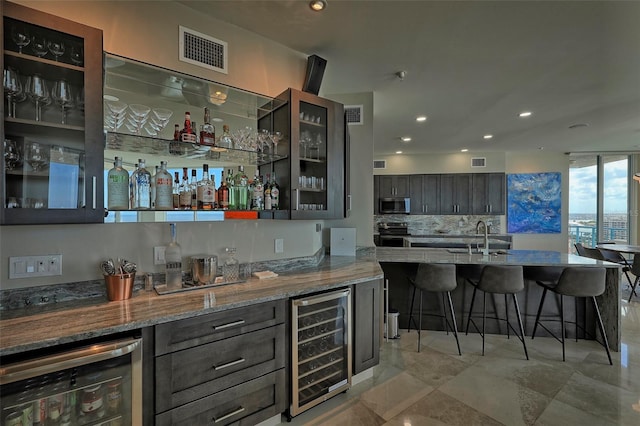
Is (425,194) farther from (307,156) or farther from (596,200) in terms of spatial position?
(307,156)

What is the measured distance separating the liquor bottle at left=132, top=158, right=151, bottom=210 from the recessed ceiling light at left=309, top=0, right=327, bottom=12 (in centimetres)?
152

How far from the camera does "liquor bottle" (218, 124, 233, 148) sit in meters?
2.14

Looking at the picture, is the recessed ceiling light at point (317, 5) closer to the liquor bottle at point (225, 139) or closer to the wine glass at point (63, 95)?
the liquor bottle at point (225, 139)

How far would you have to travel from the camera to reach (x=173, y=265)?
Answer: 1890mm

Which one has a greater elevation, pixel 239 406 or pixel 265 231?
pixel 265 231

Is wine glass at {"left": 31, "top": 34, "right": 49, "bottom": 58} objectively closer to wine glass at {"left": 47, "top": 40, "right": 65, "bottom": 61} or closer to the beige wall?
wine glass at {"left": 47, "top": 40, "right": 65, "bottom": 61}

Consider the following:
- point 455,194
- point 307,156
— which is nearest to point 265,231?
point 307,156

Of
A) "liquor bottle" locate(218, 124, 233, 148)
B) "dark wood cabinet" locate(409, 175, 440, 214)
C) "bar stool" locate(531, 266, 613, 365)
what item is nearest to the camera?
"liquor bottle" locate(218, 124, 233, 148)

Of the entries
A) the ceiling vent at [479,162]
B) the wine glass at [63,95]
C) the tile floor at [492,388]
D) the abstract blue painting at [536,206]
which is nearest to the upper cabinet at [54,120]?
the wine glass at [63,95]

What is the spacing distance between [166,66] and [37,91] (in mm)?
715

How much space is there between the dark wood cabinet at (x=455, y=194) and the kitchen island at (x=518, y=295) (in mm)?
3421

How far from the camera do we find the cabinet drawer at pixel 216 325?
1.43 meters

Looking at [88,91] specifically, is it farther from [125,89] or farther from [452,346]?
[452,346]

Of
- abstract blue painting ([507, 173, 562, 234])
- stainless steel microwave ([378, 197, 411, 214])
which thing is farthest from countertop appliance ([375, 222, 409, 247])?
abstract blue painting ([507, 173, 562, 234])
